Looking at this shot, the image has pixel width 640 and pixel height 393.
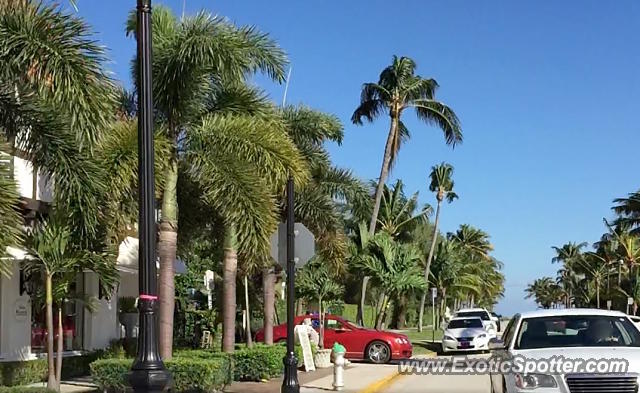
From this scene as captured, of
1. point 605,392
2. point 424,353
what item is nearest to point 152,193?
point 605,392

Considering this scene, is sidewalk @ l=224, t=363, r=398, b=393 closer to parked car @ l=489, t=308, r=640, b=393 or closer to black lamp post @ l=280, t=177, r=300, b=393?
black lamp post @ l=280, t=177, r=300, b=393

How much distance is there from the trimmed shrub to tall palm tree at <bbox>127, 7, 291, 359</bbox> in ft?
10.7

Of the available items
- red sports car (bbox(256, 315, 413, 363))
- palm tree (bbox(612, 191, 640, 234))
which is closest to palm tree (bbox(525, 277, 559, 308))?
palm tree (bbox(612, 191, 640, 234))

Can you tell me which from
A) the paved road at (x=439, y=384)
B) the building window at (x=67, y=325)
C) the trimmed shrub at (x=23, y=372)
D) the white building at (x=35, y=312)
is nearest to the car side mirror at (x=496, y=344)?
the paved road at (x=439, y=384)

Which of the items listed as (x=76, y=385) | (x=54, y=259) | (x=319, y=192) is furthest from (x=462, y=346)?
(x=54, y=259)

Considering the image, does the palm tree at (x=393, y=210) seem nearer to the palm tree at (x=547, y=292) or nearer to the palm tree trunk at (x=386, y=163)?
the palm tree trunk at (x=386, y=163)

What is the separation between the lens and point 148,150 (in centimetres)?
779

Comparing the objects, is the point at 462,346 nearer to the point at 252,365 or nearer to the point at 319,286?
the point at 319,286

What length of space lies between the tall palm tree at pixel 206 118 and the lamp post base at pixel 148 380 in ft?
21.9

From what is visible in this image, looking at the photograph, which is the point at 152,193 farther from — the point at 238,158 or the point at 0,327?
the point at 0,327

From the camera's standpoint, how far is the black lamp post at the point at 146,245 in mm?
7461

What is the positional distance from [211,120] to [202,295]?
20405 mm

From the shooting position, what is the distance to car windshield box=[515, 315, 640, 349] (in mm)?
10484

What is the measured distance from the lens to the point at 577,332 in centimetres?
1070
